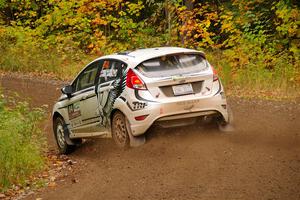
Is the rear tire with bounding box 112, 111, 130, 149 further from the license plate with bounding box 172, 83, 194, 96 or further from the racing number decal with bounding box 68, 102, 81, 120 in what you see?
the racing number decal with bounding box 68, 102, 81, 120

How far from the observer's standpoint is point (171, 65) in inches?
391

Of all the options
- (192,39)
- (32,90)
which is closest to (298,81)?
(192,39)

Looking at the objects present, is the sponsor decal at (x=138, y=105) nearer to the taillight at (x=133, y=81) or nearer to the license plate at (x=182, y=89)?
the taillight at (x=133, y=81)

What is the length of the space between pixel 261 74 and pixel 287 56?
1820 millimetres

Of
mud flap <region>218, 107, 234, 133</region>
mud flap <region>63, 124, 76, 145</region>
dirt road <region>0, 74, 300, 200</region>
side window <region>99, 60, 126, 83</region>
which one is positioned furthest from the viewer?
mud flap <region>63, 124, 76, 145</region>

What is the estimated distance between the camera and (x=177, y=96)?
966 centimetres

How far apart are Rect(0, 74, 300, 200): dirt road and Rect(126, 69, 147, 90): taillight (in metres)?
1.00

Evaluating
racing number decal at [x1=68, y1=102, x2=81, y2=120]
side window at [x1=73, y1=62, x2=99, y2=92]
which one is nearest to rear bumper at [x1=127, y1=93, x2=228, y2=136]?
side window at [x1=73, y1=62, x2=99, y2=92]

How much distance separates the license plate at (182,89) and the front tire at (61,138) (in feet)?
11.4

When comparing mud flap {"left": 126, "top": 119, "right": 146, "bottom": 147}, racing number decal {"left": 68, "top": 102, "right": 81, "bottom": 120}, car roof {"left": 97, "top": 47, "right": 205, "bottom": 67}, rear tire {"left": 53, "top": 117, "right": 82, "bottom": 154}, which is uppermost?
car roof {"left": 97, "top": 47, "right": 205, "bottom": 67}

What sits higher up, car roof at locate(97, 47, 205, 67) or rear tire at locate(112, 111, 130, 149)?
car roof at locate(97, 47, 205, 67)

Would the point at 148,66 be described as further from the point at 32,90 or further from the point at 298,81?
the point at 32,90

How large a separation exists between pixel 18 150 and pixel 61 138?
9.85 ft

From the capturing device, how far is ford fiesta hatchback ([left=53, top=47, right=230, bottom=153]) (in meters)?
9.61
